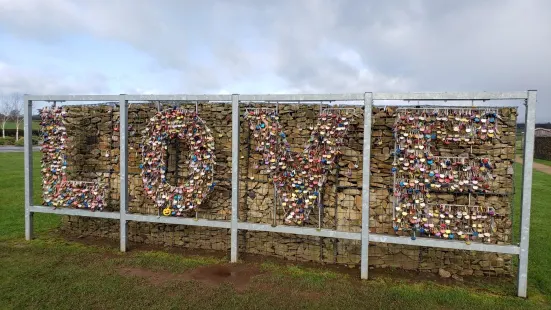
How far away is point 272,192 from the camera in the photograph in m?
6.89

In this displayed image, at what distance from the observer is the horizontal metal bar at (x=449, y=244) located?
546 cm

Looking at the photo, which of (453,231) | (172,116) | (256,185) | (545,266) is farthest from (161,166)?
(545,266)

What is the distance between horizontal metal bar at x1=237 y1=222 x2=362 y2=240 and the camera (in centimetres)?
601

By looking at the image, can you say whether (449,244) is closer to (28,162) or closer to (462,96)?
(462,96)

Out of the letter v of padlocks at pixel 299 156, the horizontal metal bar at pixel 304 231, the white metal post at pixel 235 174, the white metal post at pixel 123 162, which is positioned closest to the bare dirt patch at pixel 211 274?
the white metal post at pixel 235 174

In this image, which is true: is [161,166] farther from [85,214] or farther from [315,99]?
[315,99]

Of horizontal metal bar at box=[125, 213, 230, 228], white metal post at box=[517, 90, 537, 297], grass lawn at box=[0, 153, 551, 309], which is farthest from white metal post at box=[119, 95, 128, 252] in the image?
white metal post at box=[517, 90, 537, 297]

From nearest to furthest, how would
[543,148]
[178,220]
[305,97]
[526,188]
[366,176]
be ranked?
[526,188], [366,176], [305,97], [178,220], [543,148]

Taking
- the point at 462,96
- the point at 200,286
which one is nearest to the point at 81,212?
the point at 200,286

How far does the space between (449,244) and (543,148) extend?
36894 millimetres

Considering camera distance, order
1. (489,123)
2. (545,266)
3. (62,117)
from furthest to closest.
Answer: (62,117) < (545,266) < (489,123)

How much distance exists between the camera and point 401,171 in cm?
588

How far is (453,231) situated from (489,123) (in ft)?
6.19

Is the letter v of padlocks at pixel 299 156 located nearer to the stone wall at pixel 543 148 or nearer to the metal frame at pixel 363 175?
the metal frame at pixel 363 175
